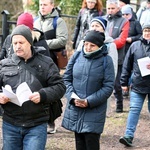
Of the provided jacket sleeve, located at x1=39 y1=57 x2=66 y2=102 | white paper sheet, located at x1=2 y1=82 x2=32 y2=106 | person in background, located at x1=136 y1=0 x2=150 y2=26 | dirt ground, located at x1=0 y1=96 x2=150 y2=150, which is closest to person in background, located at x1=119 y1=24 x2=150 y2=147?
dirt ground, located at x1=0 y1=96 x2=150 y2=150

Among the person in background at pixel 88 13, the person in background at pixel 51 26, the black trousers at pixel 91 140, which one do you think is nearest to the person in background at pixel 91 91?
the black trousers at pixel 91 140

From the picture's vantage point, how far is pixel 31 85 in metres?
4.44

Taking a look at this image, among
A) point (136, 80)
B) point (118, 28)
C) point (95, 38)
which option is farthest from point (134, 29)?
point (95, 38)

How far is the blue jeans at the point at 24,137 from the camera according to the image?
4457 mm

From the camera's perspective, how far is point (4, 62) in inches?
179

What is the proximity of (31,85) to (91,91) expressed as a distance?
1.07m

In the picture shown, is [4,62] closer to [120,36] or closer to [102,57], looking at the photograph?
[102,57]

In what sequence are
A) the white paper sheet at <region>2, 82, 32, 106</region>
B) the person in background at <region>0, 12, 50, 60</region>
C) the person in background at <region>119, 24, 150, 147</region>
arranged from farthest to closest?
the person in background at <region>119, 24, 150, 147</region> < the person in background at <region>0, 12, 50, 60</region> < the white paper sheet at <region>2, 82, 32, 106</region>

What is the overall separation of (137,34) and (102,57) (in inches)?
178

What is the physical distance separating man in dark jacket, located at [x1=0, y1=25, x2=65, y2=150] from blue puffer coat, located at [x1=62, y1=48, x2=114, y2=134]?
0.78 m

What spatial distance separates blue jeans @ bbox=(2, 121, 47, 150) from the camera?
4.46m

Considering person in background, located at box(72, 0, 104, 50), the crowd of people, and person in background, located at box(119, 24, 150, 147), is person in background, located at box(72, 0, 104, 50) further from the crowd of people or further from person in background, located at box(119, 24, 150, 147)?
person in background, located at box(119, 24, 150, 147)

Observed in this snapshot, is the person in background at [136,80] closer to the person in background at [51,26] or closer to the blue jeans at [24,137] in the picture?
the person in background at [51,26]

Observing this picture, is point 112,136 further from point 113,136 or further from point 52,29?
point 52,29
